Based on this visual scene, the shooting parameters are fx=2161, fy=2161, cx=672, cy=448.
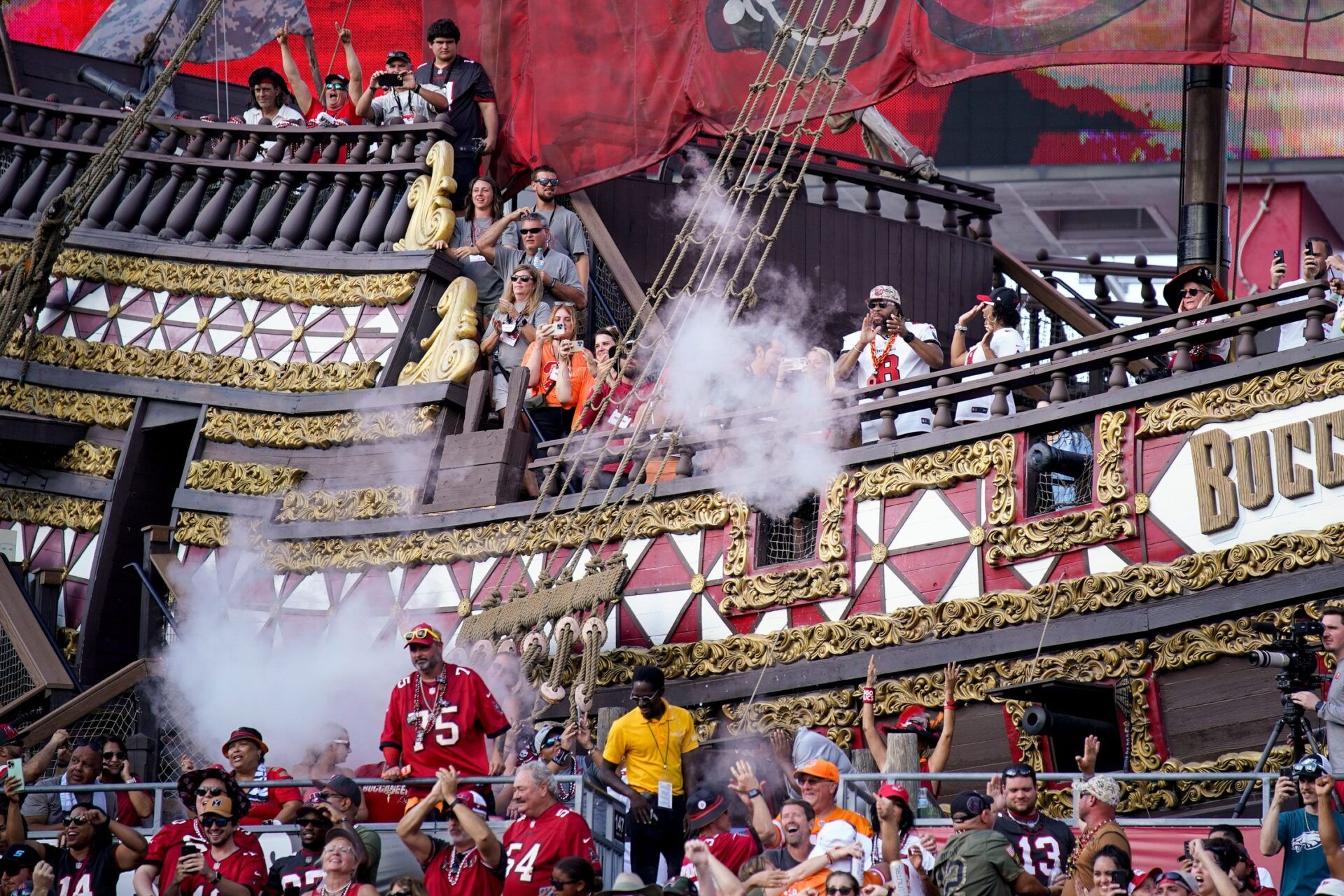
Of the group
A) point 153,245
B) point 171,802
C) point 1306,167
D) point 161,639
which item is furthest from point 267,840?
point 1306,167

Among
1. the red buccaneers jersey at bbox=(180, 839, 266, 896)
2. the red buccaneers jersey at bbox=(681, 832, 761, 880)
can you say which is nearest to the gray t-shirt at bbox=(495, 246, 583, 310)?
the red buccaneers jersey at bbox=(180, 839, 266, 896)

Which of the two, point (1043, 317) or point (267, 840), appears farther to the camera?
point (1043, 317)

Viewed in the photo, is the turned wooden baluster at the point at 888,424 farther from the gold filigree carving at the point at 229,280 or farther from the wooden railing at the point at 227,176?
the wooden railing at the point at 227,176

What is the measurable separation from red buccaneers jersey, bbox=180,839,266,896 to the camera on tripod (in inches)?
183

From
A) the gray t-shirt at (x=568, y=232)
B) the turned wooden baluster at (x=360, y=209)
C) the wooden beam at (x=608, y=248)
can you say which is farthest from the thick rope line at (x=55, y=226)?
the wooden beam at (x=608, y=248)

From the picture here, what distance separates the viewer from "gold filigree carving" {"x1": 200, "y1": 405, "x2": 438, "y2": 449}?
50.8 feet

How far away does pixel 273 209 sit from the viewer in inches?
669

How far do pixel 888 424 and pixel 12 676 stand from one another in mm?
6681

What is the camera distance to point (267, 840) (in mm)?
10914

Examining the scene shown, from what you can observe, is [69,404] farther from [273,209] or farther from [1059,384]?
[1059,384]

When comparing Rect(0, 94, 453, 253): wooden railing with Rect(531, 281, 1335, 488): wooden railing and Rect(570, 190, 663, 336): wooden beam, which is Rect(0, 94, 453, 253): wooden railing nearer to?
Rect(570, 190, 663, 336): wooden beam

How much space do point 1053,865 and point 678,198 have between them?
31.4 ft

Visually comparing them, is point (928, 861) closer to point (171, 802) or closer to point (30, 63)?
point (171, 802)

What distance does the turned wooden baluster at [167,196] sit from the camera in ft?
56.9
